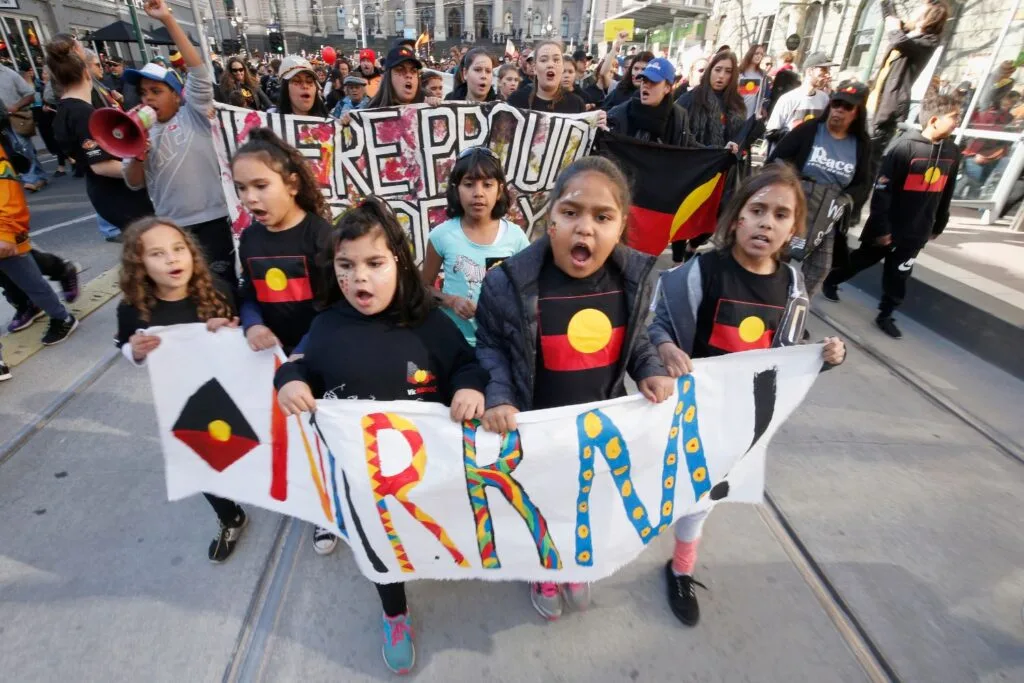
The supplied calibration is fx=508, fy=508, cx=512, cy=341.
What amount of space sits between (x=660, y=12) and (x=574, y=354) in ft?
63.3

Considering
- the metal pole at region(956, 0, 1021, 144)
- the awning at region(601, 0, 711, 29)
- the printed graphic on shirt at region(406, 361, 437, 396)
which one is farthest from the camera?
the awning at region(601, 0, 711, 29)

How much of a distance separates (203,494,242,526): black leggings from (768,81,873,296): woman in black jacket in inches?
137

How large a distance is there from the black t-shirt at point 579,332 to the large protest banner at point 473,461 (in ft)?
0.50

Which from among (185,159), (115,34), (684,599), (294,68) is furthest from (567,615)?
(115,34)

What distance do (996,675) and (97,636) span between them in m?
3.07

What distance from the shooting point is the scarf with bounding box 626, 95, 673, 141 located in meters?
4.10

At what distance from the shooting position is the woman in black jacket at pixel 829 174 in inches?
131

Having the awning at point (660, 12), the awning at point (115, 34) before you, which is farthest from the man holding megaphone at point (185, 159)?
the awning at point (660, 12)

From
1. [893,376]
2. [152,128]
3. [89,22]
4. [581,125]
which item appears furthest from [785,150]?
[89,22]

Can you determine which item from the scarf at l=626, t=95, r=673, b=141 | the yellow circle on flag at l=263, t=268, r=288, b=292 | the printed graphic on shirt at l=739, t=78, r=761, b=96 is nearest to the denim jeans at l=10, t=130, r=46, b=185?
the yellow circle on flag at l=263, t=268, r=288, b=292

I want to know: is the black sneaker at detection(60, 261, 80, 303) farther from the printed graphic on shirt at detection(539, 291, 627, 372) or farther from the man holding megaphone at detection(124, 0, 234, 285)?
the printed graphic on shirt at detection(539, 291, 627, 372)

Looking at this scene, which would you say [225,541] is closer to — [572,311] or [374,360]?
[374,360]

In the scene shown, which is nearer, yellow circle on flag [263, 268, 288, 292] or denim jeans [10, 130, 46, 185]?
yellow circle on flag [263, 268, 288, 292]

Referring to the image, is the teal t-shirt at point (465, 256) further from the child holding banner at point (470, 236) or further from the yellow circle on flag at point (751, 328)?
the yellow circle on flag at point (751, 328)
